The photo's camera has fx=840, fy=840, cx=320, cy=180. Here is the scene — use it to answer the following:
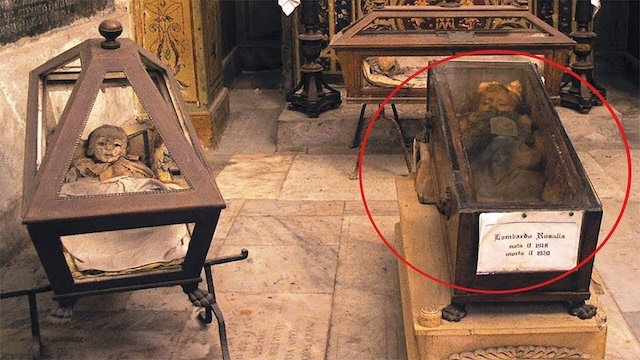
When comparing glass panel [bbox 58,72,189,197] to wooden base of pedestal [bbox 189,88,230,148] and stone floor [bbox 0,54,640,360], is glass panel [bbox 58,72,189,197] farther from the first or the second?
wooden base of pedestal [bbox 189,88,230,148]

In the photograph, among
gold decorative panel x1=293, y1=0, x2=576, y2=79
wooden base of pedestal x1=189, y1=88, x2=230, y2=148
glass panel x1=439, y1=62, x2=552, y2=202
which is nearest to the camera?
glass panel x1=439, y1=62, x2=552, y2=202

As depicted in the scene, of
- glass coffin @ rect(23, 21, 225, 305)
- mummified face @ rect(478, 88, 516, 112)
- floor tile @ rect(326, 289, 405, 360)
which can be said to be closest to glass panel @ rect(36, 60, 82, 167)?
glass coffin @ rect(23, 21, 225, 305)

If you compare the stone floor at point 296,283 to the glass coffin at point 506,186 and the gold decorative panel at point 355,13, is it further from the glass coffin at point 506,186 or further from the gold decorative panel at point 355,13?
the gold decorative panel at point 355,13

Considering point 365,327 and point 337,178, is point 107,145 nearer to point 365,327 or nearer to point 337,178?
point 365,327

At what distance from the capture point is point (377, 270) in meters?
4.77

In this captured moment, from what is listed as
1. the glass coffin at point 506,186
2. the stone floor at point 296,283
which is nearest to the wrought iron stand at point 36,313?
the stone floor at point 296,283

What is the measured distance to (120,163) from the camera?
13.7ft

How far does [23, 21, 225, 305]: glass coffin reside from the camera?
11.1 feet

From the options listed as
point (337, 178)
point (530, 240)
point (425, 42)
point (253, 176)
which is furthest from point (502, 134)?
point (253, 176)

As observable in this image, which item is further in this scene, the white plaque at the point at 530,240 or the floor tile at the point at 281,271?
the floor tile at the point at 281,271

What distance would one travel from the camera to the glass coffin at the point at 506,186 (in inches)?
130

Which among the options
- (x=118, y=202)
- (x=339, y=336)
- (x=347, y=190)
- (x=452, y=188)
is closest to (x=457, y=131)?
(x=452, y=188)

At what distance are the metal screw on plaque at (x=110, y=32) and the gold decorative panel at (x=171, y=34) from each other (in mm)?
3026

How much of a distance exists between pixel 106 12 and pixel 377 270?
3.21 m
